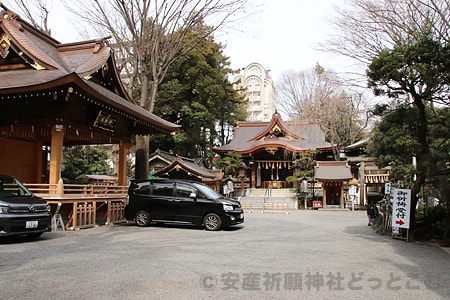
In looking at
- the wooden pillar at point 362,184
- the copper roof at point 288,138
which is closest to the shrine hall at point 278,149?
the copper roof at point 288,138

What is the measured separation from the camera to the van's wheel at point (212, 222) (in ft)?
39.5

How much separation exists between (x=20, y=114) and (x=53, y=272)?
25.3 feet

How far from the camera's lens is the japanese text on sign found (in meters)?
10.2

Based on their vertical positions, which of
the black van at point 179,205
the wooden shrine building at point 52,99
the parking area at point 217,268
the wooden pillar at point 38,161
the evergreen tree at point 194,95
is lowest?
the parking area at point 217,268

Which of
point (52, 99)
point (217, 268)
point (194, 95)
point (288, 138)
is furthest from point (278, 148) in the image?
point (217, 268)

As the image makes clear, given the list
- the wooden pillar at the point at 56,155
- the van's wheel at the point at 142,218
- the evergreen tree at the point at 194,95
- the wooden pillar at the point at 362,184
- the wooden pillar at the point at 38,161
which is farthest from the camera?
the evergreen tree at the point at 194,95

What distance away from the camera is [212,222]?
39.7ft

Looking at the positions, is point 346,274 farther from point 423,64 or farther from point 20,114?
point 20,114

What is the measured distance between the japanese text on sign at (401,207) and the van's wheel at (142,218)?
26.2 feet

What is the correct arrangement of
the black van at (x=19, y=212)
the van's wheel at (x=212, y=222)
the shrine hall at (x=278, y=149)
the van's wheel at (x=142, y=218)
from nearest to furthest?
the black van at (x=19, y=212) < the van's wheel at (x=212, y=222) < the van's wheel at (x=142, y=218) < the shrine hall at (x=278, y=149)

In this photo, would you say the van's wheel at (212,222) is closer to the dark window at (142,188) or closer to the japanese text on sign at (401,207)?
the dark window at (142,188)

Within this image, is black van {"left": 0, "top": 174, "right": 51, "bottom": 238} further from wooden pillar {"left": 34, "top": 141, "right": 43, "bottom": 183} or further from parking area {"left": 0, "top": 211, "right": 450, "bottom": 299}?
wooden pillar {"left": 34, "top": 141, "right": 43, "bottom": 183}

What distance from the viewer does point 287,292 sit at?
5074 mm

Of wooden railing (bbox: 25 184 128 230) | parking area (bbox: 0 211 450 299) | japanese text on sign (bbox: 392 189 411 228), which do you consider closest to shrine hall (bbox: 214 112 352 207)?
wooden railing (bbox: 25 184 128 230)
